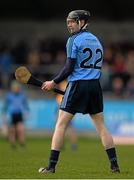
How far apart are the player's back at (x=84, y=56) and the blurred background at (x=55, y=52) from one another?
14.9 m

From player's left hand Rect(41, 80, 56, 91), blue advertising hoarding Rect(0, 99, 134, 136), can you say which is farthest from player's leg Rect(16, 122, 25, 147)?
player's left hand Rect(41, 80, 56, 91)

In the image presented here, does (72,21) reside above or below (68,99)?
above

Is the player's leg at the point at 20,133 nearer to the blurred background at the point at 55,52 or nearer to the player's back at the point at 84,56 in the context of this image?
the blurred background at the point at 55,52

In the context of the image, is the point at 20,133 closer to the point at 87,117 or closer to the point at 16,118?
the point at 16,118

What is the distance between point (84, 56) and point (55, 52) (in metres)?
22.3

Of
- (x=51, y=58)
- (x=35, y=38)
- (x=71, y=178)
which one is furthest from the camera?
(x=35, y=38)

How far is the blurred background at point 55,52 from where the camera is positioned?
32.0 meters

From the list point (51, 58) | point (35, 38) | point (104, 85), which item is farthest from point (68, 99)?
point (35, 38)

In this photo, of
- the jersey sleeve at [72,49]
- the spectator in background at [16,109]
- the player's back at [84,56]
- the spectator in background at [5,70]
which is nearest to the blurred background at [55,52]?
the spectator in background at [5,70]

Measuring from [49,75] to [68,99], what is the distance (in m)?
20.0

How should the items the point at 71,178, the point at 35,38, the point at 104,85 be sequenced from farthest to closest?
1. the point at 35,38
2. the point at 104,85
3. the point at 71,178

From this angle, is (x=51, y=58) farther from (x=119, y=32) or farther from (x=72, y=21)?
(x=72, y=21)

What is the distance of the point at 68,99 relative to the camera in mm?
14039

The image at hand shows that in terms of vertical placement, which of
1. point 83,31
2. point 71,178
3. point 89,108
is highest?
point 83,31
